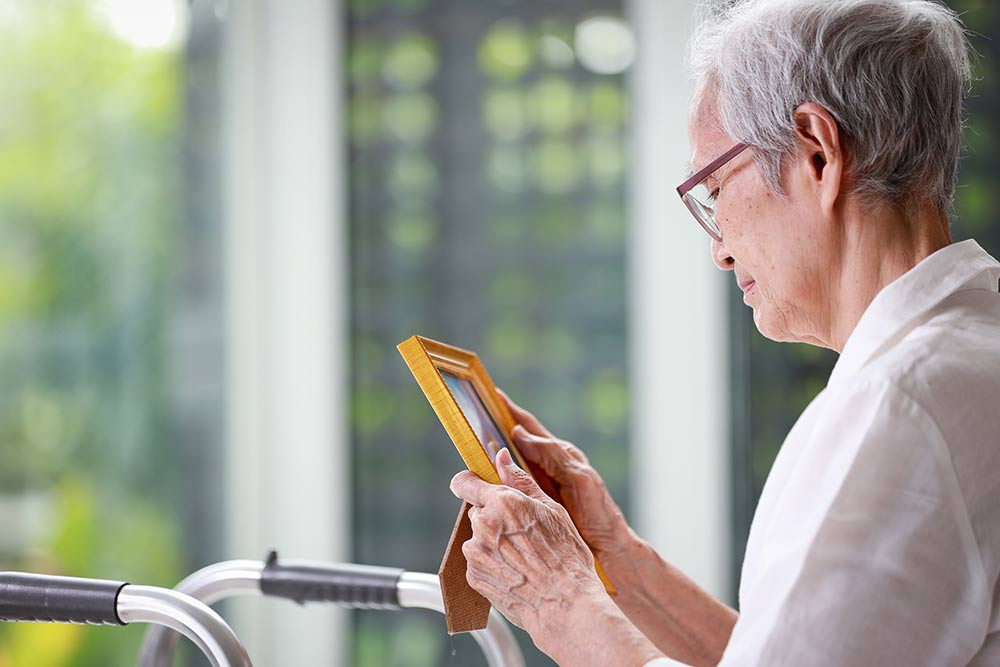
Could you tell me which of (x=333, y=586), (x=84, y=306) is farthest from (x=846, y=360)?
(x=84, y=306)

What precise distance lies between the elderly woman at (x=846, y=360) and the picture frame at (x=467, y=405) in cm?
2

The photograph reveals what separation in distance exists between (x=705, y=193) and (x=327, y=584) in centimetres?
61

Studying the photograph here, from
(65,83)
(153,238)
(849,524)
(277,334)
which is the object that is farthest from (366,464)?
(849,524)

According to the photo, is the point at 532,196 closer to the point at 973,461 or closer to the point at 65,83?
the point at 65,83

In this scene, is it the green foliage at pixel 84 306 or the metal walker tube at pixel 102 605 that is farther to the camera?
the green foliage at pixel 84 306

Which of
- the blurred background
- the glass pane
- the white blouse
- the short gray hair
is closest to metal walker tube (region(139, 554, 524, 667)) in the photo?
the white blouse

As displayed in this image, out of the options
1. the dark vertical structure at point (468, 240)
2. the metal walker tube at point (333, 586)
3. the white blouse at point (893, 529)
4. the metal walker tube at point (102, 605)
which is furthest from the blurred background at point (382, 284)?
the white blouse at point (893, 529)

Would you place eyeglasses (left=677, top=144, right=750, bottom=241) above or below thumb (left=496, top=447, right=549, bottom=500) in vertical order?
above

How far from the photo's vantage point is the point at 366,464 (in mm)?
2621

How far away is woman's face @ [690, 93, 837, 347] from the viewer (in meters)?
0.98

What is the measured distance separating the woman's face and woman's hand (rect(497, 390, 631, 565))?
33 cm

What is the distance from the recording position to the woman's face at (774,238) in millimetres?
979

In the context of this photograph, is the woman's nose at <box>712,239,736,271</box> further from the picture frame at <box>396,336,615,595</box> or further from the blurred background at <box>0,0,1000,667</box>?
the blurred background at <box>0,0,1000,667</box>

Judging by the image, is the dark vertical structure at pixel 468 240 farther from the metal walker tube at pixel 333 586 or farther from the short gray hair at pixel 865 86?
the short gray hair at pixel 865 86
